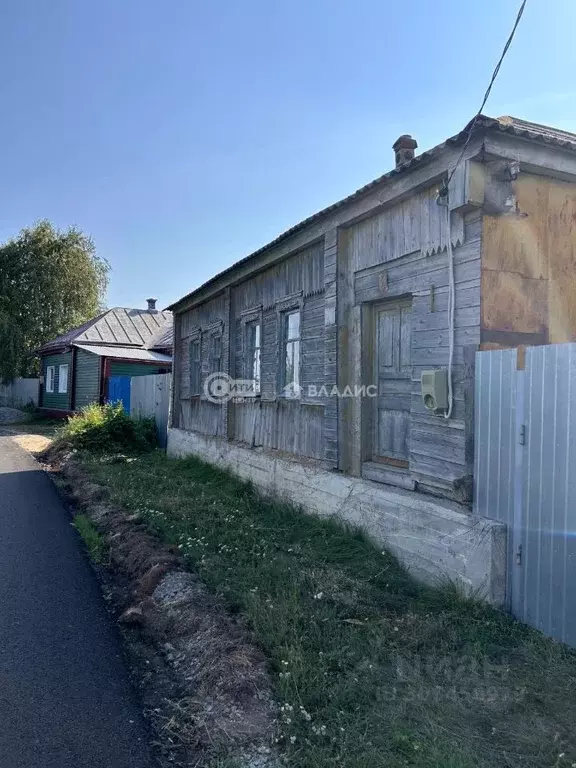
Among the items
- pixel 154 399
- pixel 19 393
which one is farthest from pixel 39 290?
pixel 154 399

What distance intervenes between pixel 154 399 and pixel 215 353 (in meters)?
5.09

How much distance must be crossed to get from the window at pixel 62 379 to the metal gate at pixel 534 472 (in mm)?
23508

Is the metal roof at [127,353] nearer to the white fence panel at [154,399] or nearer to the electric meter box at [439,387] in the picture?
the white fence panel at [154,399]

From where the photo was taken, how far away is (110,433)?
1399 cm

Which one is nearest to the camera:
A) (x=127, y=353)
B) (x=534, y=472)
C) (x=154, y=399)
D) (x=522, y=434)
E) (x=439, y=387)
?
(x=534, y=472)

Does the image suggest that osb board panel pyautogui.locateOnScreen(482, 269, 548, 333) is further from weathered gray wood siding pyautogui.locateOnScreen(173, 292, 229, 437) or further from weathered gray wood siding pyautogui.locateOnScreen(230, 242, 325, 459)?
weathered gray wood siding pyautogui.locateOnScreen(173, 292, 229, 437)

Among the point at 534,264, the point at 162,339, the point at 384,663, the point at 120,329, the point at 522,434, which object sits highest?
the point at 120,329

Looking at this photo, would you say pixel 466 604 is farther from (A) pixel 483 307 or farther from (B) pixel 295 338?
(B) pixel 295 338

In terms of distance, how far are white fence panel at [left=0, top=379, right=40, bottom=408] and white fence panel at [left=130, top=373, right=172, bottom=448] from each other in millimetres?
13585

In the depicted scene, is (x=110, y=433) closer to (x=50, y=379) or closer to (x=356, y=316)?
(x=356, y=316)

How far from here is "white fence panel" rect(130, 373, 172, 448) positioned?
1498 cm

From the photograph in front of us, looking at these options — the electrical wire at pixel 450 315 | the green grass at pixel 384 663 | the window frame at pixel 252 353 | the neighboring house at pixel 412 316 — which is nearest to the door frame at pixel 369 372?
the neighboring house at pixel 412 316

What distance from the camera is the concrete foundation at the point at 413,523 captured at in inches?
164

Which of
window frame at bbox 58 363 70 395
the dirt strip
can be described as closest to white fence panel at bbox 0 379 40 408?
window frame at bbox 58 363 70 395
